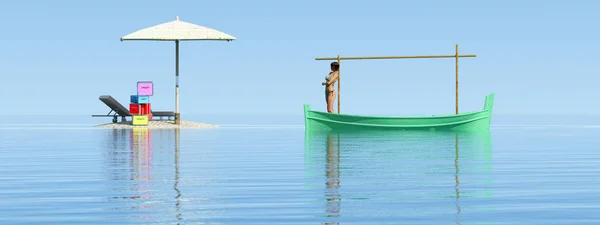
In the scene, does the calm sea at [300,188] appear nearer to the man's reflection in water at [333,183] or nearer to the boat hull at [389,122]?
the man's reflection in water at [333,183]

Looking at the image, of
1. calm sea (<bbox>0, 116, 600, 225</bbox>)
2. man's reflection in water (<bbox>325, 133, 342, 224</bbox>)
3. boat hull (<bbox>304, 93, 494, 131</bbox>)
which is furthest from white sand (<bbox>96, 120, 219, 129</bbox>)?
man's reflection in water (<bbox>325, 133, 342, 224</bbox>)

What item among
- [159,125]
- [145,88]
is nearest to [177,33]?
[145,88]

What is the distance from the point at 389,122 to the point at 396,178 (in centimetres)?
1978

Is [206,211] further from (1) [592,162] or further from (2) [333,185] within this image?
(1) [592,162]

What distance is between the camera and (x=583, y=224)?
7051mm

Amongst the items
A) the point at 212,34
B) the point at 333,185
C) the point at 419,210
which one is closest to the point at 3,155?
the point at 333,185

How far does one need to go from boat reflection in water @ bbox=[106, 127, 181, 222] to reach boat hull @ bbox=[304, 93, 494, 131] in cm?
1221

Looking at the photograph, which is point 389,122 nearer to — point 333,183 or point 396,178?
point 396,178

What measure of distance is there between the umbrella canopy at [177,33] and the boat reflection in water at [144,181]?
1247 centimetres

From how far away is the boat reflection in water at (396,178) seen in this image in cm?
795

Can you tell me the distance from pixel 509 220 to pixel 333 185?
3147mm

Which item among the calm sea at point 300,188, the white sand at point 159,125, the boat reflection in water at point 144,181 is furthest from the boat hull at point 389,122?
the calm sea at point 300,188

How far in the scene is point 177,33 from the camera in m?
31.7

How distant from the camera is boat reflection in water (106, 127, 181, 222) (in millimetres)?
7801
